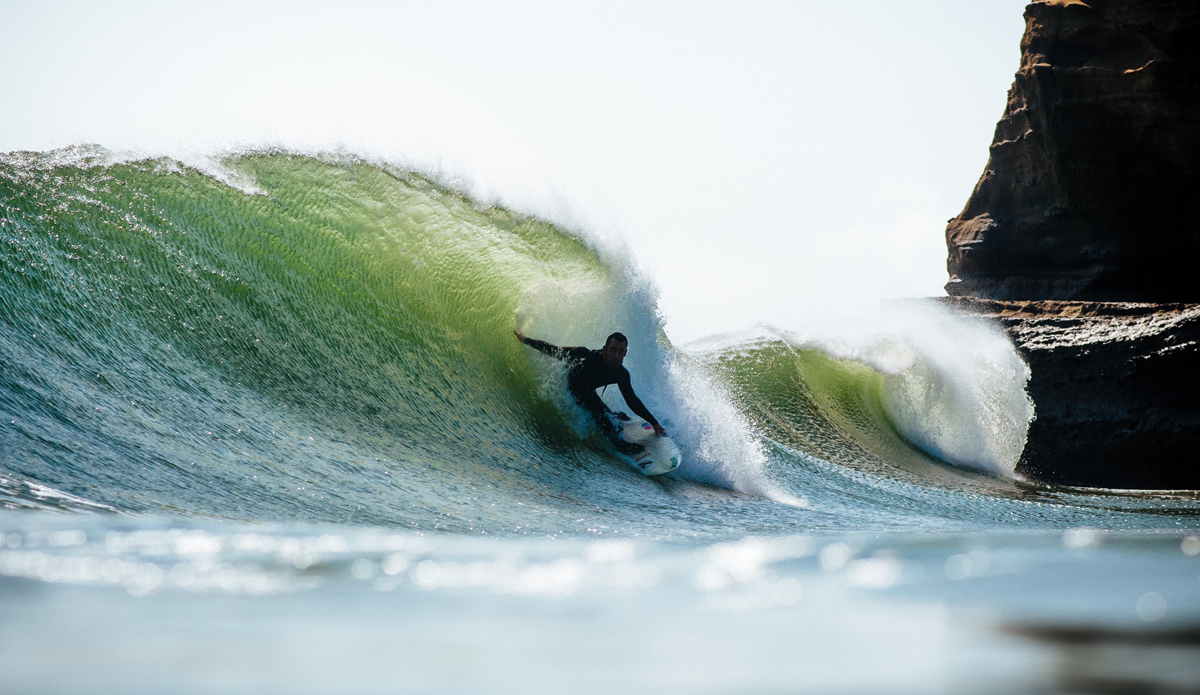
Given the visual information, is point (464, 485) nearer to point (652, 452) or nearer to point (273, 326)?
point (652, 452)

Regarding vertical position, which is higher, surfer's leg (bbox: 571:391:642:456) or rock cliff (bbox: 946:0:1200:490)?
rock cliff (bbox: 946:0:1200:490)

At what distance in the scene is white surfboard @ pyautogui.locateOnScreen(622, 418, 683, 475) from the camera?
568 cm

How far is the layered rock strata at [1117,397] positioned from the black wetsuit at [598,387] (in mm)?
5158

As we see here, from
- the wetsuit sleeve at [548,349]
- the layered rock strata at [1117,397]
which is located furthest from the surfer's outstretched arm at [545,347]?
the layered rock strata at [1117,397]

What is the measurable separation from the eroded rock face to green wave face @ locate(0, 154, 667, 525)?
20.4ft

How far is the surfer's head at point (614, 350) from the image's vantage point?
5668 mm

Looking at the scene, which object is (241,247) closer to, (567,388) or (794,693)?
(567,388)

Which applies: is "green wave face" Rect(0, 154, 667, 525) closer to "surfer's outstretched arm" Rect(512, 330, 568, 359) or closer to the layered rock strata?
"surfer's outstretched arm" Rect(512, 330, 568, 359)

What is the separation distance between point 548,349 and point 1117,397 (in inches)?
245

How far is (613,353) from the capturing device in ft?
18.8

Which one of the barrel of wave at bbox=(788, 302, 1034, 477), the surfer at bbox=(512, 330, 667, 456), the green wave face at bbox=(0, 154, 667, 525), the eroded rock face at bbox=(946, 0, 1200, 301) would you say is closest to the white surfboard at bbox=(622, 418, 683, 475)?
the surfer at bbox=(512, 330, 667, 456)

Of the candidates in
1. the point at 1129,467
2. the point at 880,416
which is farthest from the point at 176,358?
the point at 1129,467

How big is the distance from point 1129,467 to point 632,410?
5.87 metres

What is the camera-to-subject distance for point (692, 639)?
131 centimetres
